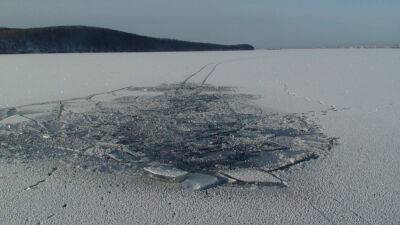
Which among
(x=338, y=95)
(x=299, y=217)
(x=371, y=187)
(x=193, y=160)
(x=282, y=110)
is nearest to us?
(x=299, y=217)

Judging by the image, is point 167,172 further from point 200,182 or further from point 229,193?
point 229,193

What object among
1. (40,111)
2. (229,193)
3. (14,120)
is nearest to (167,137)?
(229,193)

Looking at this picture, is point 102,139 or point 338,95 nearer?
point 102,139

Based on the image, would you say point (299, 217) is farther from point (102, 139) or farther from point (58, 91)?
point (58, 91)

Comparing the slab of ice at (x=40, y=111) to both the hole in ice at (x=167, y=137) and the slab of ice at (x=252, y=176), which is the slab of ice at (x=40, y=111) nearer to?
the hole in ice at (x=167, y=137)

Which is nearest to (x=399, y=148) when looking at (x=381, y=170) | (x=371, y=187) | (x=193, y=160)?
→ (x=381, y=170)

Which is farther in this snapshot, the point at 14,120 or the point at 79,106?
the point at 79,106
